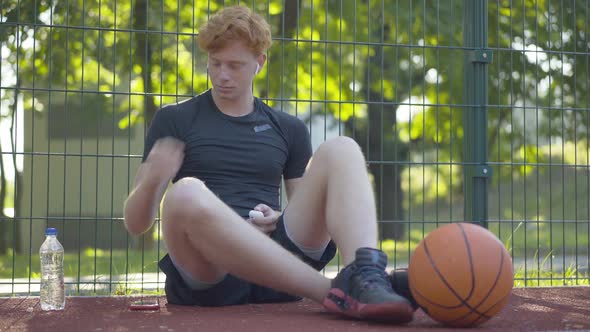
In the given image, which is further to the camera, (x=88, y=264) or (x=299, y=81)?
(x=88, y=264)

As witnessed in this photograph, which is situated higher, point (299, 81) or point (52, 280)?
point (299, 81)

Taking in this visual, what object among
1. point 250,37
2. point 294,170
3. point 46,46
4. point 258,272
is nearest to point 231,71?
point 250,37

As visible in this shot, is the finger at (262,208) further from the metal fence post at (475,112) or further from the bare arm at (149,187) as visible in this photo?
the metal fence post at (475,112)

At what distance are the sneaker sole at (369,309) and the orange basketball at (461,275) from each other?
8 centimetres

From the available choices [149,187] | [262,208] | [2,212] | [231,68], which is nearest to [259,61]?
[231,68]

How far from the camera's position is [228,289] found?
140 inches

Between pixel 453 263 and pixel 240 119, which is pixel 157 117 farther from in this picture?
pixel 453 263

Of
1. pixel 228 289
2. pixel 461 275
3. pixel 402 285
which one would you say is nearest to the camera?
pixel 461 275

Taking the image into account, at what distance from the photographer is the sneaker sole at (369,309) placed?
281cm

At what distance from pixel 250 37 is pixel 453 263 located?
1191 millimetres

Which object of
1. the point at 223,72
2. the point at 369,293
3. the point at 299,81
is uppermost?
the point at 299,81

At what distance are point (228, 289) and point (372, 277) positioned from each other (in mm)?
873

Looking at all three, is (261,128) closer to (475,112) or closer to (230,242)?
(230,242)

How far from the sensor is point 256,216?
3.44 metres
